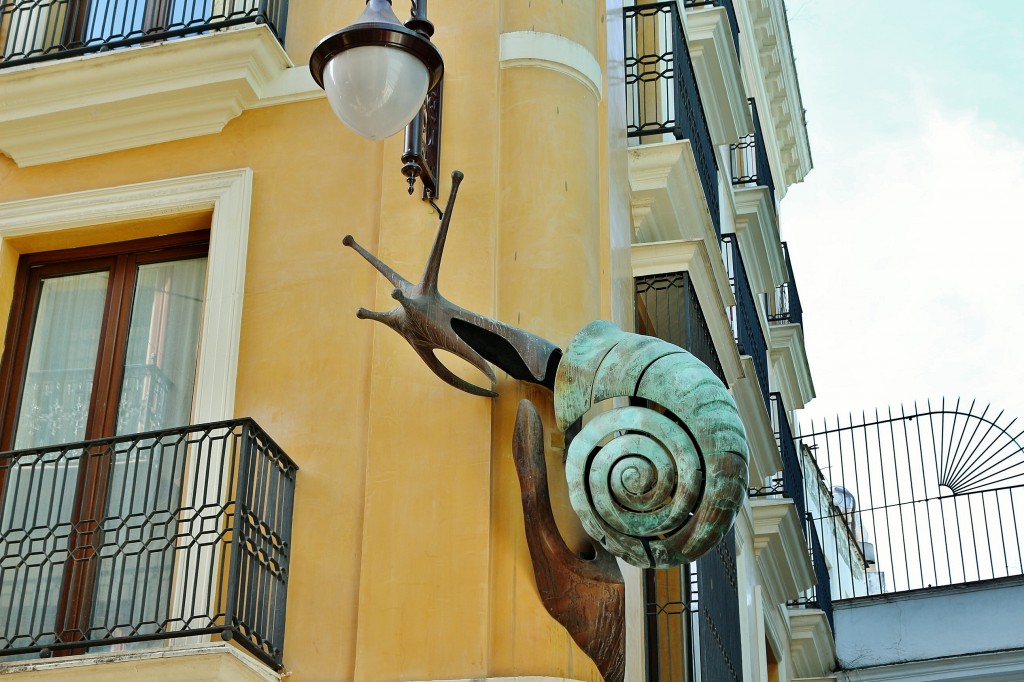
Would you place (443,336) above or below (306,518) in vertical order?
above

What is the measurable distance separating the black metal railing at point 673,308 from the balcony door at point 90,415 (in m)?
2.95

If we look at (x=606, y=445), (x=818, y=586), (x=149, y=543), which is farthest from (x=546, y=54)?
(x=818, y=586)

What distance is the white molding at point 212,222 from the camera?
8.84 meters

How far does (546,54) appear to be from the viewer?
363 inches

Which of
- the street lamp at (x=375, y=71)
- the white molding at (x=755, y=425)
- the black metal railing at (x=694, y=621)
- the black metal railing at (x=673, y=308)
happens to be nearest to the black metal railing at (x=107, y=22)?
the street lamp at (x=375, y=71)

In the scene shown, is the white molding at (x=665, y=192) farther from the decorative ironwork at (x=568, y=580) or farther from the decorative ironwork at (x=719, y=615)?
the decorative ironwork at (x=568, y=580)

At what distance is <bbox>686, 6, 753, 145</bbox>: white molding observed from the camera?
501 inches

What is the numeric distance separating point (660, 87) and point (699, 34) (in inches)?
40.1

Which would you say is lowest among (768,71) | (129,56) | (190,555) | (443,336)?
(190,555)

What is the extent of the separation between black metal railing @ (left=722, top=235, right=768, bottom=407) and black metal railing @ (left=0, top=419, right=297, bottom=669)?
6229 millimetres

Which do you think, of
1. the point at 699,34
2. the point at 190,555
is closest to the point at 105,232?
the point at 190,555

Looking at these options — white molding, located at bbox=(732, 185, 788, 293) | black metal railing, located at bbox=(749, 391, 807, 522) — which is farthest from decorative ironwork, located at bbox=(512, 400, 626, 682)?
white molding, located at bbox=(732, 185, 788, 293)

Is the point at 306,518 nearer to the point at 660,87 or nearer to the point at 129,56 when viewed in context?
the point at 129,56

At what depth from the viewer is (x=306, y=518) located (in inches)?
329
